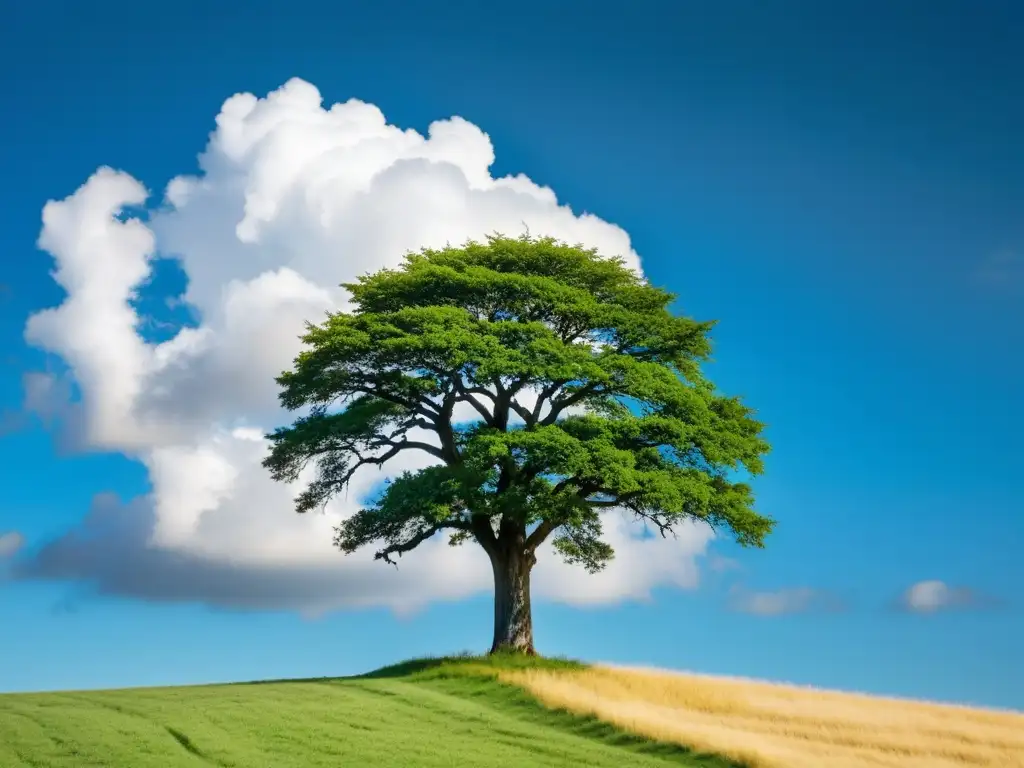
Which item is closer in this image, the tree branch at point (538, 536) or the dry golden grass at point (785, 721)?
the dry golden grass at point (785, 721)

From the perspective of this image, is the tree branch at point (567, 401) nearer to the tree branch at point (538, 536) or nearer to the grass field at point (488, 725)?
the tree branch at point (538, 536)

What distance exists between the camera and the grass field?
76.8ft

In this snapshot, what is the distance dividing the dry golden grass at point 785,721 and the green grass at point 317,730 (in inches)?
37.8

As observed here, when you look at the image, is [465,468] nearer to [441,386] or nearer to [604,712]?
[441,386]

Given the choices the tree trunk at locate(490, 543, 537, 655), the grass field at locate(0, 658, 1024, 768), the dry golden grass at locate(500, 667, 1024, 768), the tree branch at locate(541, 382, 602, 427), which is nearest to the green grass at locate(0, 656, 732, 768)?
the grass field at locate(0, 658, 1024, 768)

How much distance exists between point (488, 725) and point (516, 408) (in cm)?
1405

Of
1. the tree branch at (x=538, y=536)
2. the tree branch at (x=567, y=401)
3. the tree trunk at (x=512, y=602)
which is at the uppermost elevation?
the tree branch at (x=567, y=401)

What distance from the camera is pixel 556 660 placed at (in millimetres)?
37000

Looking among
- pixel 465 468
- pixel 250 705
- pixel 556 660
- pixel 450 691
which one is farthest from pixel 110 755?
pixel 556 660

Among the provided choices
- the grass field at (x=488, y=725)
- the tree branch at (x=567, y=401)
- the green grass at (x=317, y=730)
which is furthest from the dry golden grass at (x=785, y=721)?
the tree branch at (x=567, y=401)

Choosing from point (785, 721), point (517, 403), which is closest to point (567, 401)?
point (517, 403)

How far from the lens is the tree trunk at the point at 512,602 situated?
37.1 meters

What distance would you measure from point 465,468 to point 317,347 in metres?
8.07

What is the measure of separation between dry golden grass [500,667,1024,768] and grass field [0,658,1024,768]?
0.07 m
